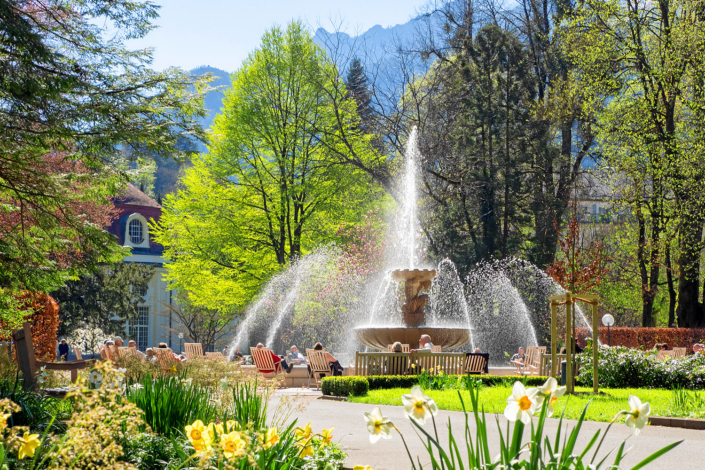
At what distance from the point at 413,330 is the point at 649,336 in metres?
13.7

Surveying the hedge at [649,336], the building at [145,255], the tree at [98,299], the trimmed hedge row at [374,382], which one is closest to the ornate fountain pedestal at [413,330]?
the trimmed hedge row at [374,382]

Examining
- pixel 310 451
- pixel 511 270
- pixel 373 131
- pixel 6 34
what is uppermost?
pixel 373 131

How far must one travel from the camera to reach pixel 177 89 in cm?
915

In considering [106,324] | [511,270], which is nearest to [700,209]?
[511,270]

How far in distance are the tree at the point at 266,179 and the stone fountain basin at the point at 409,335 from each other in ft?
41.5

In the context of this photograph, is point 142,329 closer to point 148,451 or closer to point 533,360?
point 533,360

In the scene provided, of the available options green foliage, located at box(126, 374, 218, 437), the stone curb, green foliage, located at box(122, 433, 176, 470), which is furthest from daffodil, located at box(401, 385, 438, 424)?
the stone curb

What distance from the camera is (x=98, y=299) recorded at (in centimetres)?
3012

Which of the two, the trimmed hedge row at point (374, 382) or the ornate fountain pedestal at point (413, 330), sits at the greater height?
the ornate fountain pedestal at point (413, 330)

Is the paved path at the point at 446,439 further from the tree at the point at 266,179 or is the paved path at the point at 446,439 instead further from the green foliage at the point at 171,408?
the tree at the point at 266,179

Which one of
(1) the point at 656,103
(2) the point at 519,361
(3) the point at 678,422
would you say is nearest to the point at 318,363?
(2) the point at 519,361

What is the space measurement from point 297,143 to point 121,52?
69.7ft

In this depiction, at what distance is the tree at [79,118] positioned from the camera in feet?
26.8

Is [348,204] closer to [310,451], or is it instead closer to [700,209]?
[700,209]
